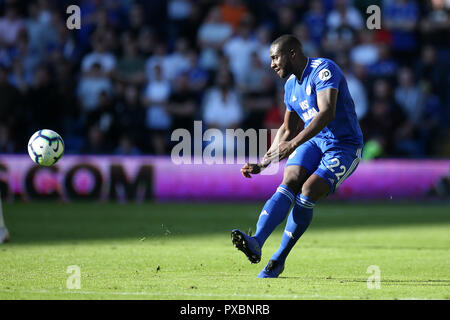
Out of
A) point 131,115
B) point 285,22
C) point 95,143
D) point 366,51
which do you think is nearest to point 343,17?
point 366,51

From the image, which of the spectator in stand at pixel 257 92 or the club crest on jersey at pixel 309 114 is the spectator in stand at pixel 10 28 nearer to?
the spectator in stand at pixel 257 92

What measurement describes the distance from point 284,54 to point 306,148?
1.01 meters

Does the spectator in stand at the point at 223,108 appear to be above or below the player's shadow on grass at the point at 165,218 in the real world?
above

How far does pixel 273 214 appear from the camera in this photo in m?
8.12

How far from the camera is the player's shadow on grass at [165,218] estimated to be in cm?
1234

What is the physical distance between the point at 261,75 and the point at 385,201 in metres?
4.19

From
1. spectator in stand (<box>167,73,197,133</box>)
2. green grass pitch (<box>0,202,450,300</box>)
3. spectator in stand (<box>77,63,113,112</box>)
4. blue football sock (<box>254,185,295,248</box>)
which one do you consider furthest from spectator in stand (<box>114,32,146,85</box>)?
blue football sock (<box>254,185,295,248</box>)

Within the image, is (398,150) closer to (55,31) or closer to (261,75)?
(261,75)

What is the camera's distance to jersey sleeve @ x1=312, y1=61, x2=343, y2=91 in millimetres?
8117

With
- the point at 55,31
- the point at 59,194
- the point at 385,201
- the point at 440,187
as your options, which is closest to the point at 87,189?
the point at 59,194

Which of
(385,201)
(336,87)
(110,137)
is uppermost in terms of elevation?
(336,87)

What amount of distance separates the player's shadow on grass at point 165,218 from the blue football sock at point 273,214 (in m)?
3.25

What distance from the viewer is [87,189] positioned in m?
17.6

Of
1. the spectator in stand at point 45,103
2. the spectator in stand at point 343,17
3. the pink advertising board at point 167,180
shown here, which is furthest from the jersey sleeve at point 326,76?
the spectator in stand at point 343,17
